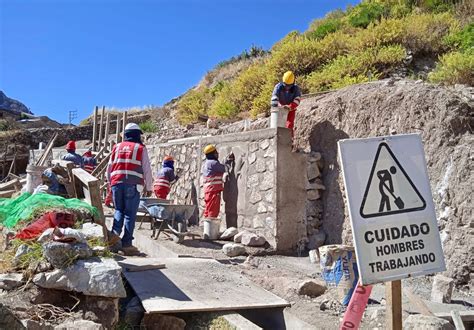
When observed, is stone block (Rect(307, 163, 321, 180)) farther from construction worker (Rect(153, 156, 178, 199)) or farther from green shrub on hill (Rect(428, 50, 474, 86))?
construction worker (Rect(153, 156, 178, 199))

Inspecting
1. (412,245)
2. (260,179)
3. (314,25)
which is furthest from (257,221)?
(314,25)

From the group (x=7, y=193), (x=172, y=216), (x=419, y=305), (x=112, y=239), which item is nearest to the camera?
(x=419, y=305)

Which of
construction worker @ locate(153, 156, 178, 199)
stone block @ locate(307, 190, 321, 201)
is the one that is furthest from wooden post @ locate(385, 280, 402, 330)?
construction worker @ locate(153, 156, 178, 199)

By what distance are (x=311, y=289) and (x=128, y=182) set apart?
315cm

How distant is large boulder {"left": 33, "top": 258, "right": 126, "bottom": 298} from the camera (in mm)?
4324

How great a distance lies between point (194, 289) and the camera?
5016 mm

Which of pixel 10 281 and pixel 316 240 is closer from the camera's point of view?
pixel 10 281

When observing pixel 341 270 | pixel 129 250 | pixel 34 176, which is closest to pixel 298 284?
pixel 341 270

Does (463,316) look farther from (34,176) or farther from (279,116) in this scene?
(34,176)

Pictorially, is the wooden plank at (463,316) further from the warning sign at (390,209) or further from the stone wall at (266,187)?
the stone wall at (266,187)

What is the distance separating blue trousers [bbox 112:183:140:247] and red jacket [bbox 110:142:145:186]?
0.09 meters

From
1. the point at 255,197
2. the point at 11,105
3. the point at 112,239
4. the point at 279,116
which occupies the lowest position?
the point at 112,239

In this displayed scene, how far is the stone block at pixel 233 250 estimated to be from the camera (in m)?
7.33

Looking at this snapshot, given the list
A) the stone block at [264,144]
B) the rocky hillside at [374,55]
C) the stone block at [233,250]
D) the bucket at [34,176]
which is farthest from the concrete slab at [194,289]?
the rocky hillside at [374,55]
